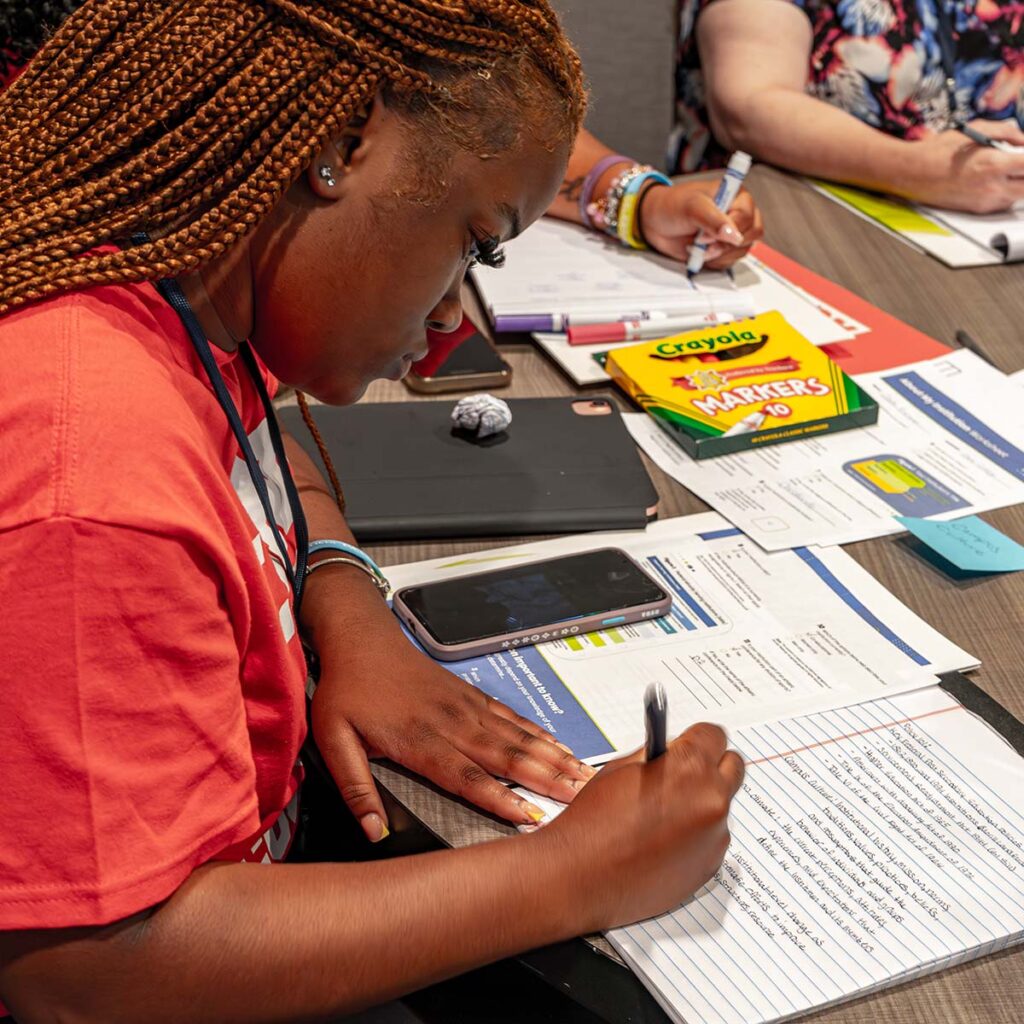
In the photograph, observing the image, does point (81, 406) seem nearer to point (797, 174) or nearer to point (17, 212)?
point (17, 212)

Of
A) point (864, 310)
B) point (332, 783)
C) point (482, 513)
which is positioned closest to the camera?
point (332, 783)

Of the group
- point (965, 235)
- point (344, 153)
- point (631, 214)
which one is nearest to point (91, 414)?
point (344, 153)

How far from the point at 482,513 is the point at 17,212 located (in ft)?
1.61

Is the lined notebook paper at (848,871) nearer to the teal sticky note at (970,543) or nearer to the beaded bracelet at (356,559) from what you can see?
the teal sticky note at (970,543)

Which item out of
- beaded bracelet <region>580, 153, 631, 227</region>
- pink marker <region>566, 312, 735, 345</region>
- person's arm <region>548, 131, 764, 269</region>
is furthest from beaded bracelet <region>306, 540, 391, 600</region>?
beaded bracelet <region>580, 153, 631, 227</region>

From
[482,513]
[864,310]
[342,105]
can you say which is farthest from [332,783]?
[864,310]

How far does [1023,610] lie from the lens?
97 cm

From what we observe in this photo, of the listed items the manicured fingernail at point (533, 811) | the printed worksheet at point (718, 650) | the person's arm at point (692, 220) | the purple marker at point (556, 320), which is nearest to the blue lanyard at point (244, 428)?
the printed worksheet at point (718, 650)

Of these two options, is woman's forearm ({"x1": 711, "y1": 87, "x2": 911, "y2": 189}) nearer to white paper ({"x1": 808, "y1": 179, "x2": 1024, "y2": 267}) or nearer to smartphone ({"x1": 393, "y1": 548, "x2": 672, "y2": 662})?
white paper ({"x1": 808, "y1": 179, "x2": 1024, "y2": 267})

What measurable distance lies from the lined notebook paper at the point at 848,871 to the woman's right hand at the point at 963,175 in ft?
3.47

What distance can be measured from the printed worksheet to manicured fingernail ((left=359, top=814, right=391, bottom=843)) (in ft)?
0.41

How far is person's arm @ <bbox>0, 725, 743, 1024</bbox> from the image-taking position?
0.59 m

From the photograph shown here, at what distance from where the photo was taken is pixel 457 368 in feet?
4.12

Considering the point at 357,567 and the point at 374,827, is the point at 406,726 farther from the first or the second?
the point at 357,567
